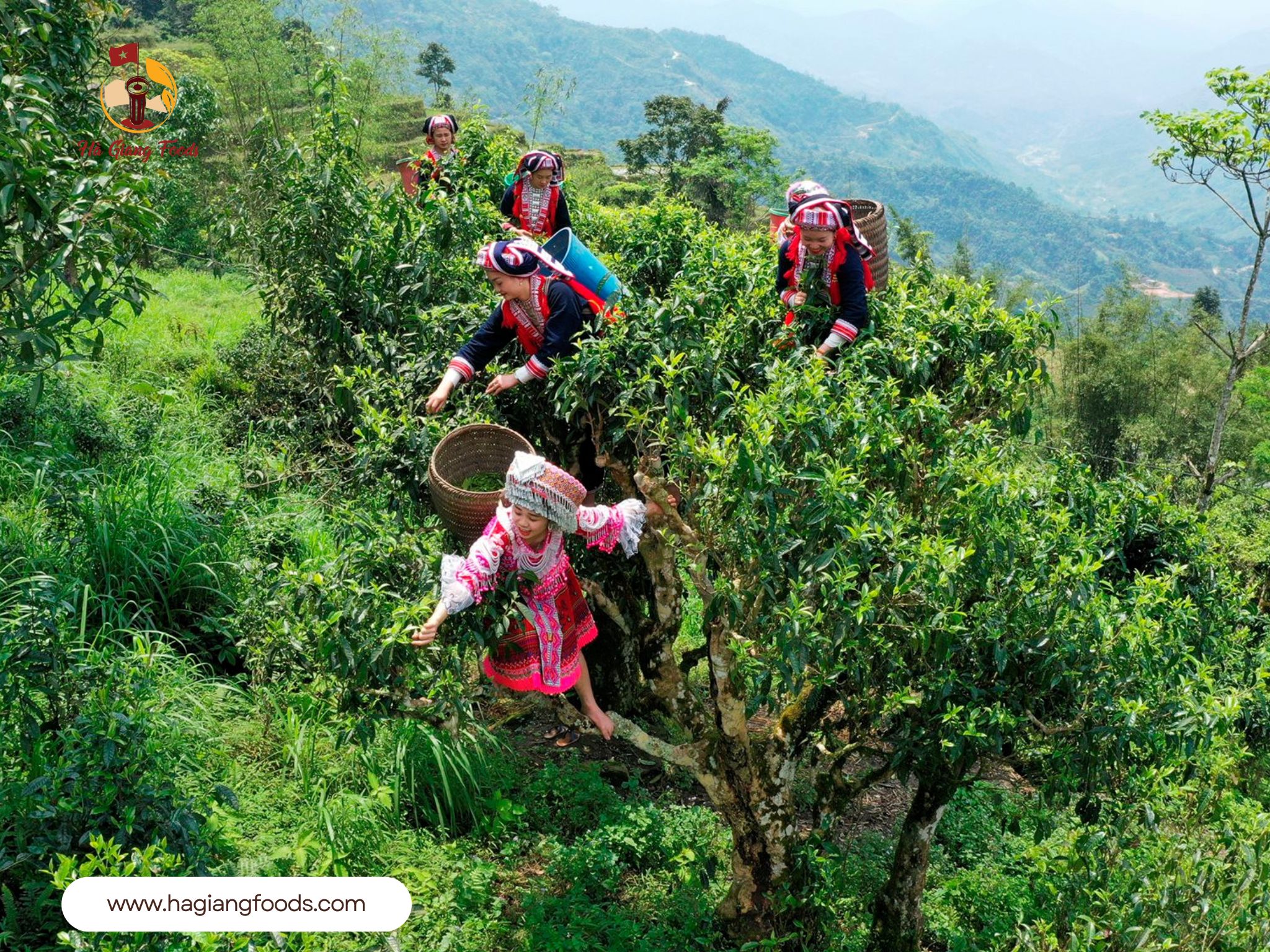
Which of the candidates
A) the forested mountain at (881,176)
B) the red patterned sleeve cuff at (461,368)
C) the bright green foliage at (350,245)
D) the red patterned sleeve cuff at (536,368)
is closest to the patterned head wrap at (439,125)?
the bright green foliage at (350,245)

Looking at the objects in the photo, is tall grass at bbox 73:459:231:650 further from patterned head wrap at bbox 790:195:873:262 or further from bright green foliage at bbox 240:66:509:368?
patterned head wrap at bbox 790:195:873:262

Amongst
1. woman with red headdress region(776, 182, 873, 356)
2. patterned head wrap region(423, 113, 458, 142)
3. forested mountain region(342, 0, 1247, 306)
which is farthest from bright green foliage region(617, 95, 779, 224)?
forested mountain region(342, 0, 1247, 306)

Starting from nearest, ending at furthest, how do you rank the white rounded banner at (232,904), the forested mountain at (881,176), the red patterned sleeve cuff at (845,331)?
the white rounded banner at (232,904)
the red patterned sleeve cuff at (845,331)
the forested mountain at (881,176)

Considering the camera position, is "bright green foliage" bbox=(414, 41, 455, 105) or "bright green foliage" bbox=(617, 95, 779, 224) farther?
"bright green foliage" bbox=(414, 41, 455, 105)

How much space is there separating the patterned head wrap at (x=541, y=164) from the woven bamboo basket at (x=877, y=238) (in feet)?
5.83

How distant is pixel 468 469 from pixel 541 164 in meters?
2.57

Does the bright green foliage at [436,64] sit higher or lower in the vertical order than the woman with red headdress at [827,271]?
higher

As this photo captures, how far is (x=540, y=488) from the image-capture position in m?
3.58

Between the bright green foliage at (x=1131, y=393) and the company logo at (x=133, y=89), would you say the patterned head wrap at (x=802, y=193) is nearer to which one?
the company logo at (x=133, y=89)

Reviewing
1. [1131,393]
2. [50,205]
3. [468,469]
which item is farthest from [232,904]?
[1131,393]

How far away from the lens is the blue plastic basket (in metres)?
4.81

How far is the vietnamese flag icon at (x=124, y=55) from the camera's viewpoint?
1048cm

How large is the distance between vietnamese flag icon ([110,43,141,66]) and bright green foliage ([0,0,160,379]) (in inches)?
267

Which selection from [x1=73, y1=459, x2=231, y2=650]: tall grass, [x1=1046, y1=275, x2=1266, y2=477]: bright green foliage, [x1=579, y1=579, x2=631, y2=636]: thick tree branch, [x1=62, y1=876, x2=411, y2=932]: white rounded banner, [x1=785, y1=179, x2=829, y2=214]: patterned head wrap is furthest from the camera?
[x1=1046, y1=275, x2=1266, y2=477]: bright green foliage
